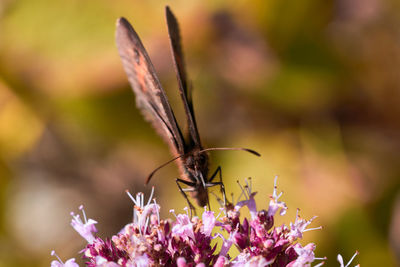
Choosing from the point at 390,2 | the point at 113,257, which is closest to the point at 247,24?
the point at 390,2

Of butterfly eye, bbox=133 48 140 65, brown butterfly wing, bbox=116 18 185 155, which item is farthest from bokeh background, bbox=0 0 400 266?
butterfly eye, bbox=133 48 140 65

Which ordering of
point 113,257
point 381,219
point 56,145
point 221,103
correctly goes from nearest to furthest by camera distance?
point 113,257 → point 381,219 → point 221,103 → point 56,145

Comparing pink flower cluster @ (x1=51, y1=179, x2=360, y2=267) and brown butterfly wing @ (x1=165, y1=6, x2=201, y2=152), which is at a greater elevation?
brown butterfly wing @ (x1=165, y1=6, x2=201, y2=152)

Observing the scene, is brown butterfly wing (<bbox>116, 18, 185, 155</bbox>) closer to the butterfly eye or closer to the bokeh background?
the butterfly eye

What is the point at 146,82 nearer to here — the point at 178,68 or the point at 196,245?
the point at 178,68

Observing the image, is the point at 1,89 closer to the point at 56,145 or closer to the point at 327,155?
the point at 56,145

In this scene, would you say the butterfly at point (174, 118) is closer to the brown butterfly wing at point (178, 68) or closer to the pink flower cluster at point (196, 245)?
the brown butterfly wing at point (178, 68)

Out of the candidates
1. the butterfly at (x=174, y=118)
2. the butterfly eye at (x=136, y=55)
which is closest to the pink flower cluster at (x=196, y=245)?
the butterfly at (x=174, y=118)
